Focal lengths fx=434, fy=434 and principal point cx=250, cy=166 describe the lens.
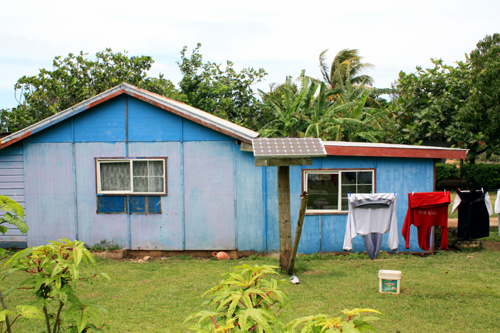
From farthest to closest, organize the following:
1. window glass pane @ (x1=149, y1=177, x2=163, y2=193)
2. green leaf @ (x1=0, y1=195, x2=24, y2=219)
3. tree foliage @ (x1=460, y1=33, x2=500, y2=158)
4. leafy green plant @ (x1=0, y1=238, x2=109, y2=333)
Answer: tree foliage @ (x1=460, y1=33, x2=500, y2=158) < window glass pane @ (x1=149, y1=177, x2=163, y2=193) < green leaf @ (x1=0, y1=195, x2=24, y2=219) < leafy green plant @ (x1=0, y1=238, x2=109, y2=333)

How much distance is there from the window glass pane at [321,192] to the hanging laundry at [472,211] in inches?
115

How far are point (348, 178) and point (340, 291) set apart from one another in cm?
352

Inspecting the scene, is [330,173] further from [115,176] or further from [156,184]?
[115,176]

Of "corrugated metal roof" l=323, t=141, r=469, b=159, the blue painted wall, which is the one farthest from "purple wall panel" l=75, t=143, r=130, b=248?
"corrugated metal roof" l=323, t=141, r=469, b=159

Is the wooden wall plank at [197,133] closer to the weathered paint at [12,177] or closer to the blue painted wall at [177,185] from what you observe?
the blue painted wall at [177,185]

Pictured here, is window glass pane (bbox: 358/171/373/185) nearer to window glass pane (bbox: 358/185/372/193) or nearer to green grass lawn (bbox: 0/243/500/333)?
window glass pane (bbox: 358/185/372/193)

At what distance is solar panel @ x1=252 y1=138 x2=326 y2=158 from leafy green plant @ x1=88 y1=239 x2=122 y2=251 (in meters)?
4.77

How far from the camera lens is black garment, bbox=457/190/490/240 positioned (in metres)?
10.4

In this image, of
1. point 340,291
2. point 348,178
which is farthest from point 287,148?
point 348,178

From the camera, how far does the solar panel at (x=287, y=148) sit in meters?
7.42

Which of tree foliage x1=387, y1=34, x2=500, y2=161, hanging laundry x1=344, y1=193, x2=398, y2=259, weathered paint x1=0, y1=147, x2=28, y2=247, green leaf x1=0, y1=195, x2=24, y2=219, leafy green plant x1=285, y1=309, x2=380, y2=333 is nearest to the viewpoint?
leafy green plant x1=285, y1=309, x2=380, y2=333

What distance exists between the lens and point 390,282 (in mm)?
7258

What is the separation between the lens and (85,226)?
1058 centimetres

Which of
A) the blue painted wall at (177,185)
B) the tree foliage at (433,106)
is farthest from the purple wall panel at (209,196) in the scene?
the tree foliage at (433,106)
